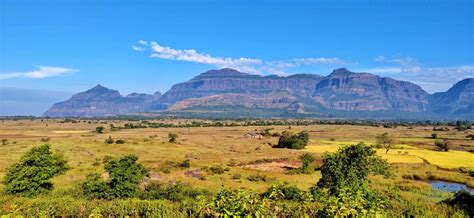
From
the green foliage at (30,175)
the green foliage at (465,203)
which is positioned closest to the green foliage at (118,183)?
the green foliage at (30,175)

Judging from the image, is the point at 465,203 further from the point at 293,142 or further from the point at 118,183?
the point at 293,142

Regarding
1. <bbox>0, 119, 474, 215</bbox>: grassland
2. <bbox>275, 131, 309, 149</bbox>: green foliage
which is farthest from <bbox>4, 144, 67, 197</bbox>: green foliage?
<bbox>275, 131, 309, 149</bbox>: green foliage

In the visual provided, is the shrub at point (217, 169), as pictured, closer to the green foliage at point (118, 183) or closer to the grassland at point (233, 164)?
the grassland at point (233, 164)

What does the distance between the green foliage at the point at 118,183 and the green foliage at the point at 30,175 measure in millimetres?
A: 5120

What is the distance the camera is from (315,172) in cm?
7012

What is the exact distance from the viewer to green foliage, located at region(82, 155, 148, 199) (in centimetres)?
3859

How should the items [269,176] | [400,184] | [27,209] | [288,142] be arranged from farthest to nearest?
[288,142] → [269,176] → [400,184] → [27,209]

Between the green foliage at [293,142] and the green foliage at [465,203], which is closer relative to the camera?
the green foliage at [465,203]

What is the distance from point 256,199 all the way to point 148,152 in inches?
2660

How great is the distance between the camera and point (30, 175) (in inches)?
1609

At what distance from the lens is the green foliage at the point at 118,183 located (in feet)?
127

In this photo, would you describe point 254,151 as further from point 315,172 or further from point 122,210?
point 122,210

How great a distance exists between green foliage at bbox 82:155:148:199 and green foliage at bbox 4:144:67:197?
512 centimetres

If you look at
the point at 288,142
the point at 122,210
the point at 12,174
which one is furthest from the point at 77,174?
A: the point at 288,142
